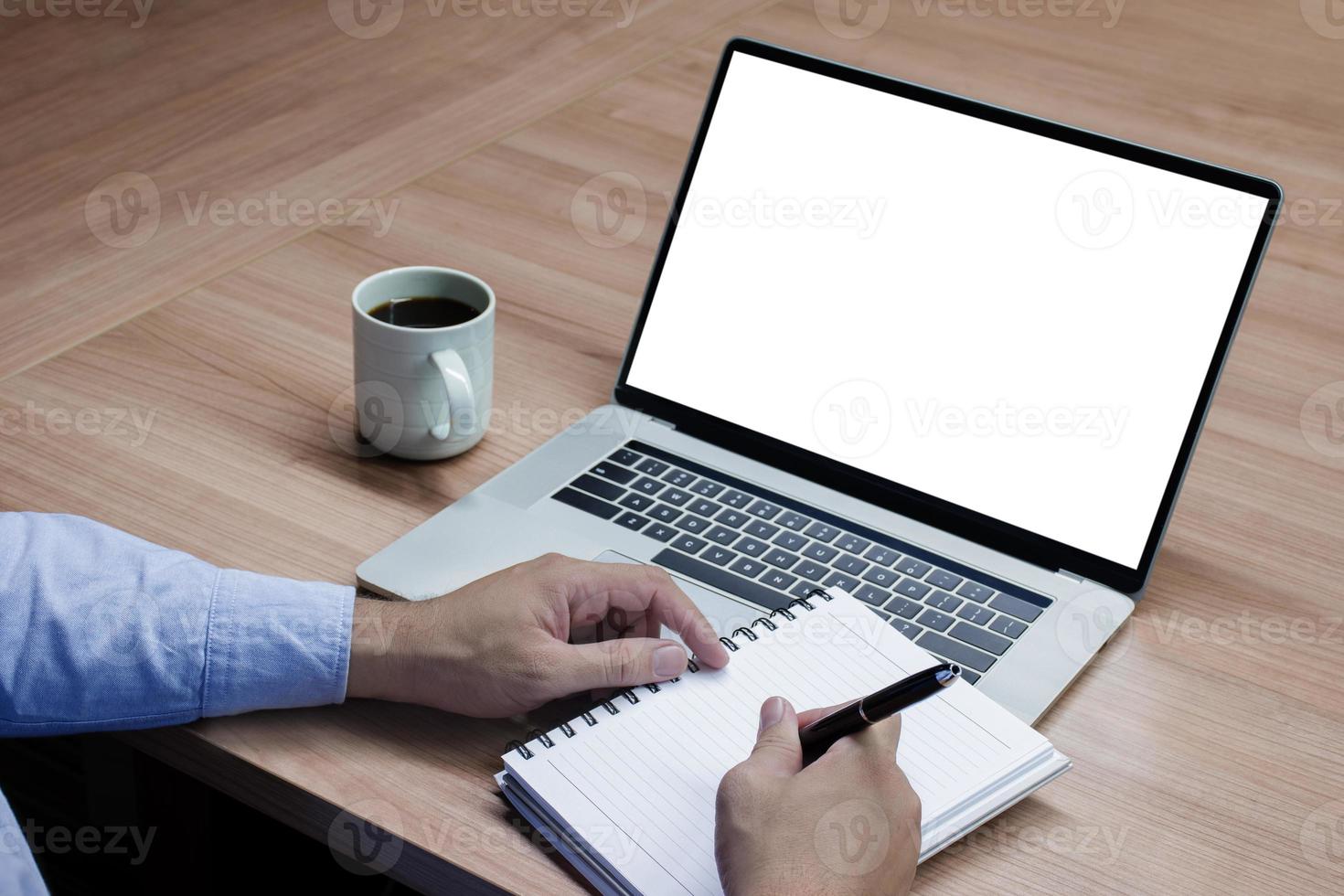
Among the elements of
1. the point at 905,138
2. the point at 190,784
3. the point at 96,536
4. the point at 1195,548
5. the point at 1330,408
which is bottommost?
the point at 190,784

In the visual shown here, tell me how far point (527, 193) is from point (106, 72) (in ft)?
1.92

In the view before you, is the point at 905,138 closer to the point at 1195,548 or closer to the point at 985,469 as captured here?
the point at 985,469

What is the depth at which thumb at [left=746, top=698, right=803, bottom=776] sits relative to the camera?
2.26 feet

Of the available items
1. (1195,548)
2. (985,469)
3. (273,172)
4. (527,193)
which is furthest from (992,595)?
(273,172)

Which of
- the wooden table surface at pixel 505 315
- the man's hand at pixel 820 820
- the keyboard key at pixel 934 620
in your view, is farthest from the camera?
the keyboard key at pixel 934 620

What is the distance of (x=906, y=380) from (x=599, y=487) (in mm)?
238

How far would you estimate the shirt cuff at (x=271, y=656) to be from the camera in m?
0.75

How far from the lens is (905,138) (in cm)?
95

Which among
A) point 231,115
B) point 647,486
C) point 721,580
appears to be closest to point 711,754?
point 721,580

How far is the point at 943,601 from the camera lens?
0.86 metres

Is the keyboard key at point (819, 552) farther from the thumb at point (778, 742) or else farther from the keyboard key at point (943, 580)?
the thumb at point (778, 742)

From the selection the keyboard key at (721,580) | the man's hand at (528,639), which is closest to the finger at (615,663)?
the man's hand at (528,639)

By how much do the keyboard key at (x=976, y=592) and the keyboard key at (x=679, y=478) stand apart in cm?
21

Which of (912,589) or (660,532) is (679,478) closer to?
(660,532)
